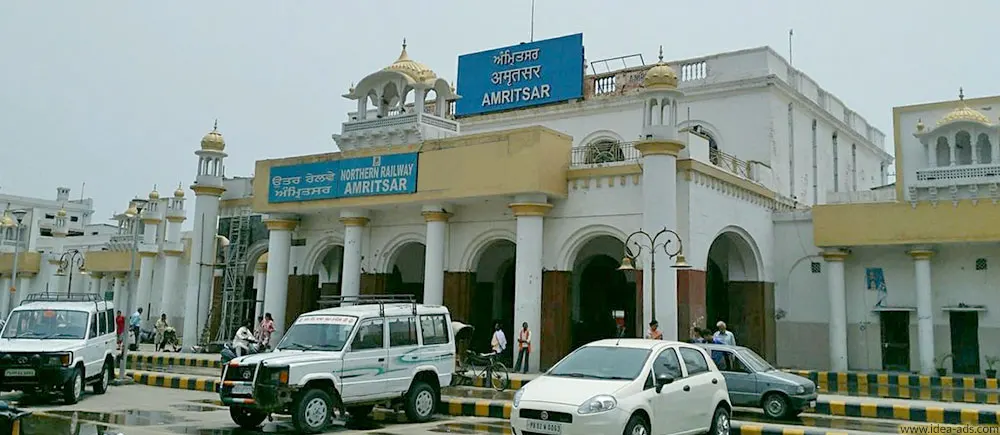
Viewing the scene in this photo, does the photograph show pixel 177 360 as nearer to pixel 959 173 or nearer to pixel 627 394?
pixel 627 394

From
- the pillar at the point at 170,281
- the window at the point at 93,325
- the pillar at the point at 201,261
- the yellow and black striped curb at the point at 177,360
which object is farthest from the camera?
the pillar at the point at 170,281

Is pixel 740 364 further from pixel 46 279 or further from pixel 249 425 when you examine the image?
pixel 46 279

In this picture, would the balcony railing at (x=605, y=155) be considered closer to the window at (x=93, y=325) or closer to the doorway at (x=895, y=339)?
the doorway at (x=895, y=339)

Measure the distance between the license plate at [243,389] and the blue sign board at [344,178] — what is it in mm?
11374

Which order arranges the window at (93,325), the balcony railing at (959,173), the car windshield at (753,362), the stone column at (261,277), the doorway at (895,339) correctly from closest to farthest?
the car windshield at (753,362), the window at (93,325), the balcony railing at (959,173), the doorway at (895,339), the stone column at (261,277)

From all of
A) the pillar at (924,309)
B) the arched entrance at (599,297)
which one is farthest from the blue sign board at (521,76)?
the pillar at (924,309)

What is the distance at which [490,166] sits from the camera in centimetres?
2047

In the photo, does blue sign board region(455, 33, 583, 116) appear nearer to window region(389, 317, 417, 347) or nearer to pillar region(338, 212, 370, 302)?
pillar region(338, 212, 370, 302)

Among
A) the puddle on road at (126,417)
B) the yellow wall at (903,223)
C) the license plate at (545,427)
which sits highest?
the yellow wall at (903,223)

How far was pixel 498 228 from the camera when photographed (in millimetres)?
21797

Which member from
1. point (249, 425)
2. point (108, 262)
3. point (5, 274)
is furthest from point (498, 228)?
point (5, 274)

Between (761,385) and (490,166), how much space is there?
30.4ft

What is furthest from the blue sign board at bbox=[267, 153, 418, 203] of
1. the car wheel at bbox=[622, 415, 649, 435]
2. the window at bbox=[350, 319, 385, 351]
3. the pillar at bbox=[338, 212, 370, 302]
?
the car wheel at bbox=[622, 415, 649, 435]

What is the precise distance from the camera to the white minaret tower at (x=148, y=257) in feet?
106
